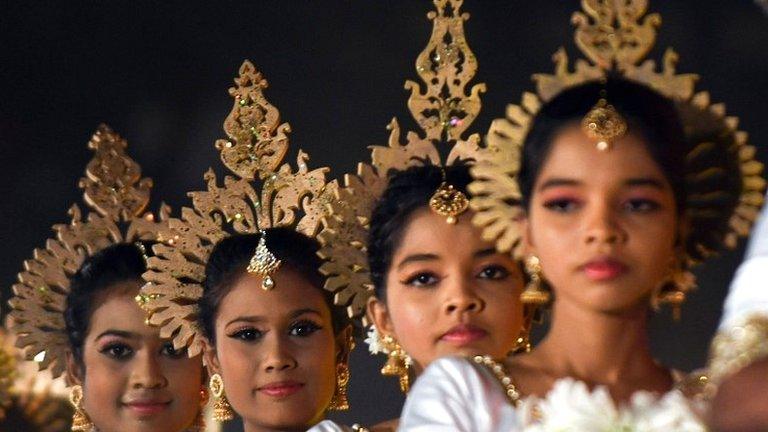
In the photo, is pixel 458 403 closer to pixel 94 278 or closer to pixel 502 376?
pixel 502 376

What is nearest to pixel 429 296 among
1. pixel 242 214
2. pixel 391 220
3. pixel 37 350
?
pixel 391 220

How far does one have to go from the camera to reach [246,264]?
3998mm

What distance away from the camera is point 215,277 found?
4086 millimetres

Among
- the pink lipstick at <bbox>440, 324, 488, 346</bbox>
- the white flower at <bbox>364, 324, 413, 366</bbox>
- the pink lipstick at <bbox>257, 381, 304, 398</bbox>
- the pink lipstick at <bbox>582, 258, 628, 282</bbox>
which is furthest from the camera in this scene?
the pink lipstick at <bbox>257, 381, 304, 398</bbox>

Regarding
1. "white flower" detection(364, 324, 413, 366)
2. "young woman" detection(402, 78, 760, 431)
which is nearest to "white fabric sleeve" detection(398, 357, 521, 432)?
"young woman" detection(402, 78, 760, 431)

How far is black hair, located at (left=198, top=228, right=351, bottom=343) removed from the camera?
13.0ft

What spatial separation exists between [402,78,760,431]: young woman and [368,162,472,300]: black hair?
2.10 feet

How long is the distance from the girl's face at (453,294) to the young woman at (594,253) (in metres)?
0.45

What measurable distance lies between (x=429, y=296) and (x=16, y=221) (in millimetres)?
2800

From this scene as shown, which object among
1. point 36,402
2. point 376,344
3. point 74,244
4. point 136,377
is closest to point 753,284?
point 376,344

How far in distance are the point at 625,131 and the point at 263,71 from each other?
261 cm

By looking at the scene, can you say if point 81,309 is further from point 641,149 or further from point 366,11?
point 641,149

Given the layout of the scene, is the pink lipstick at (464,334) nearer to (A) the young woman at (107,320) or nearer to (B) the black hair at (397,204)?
(B) the black hair at (397,204)

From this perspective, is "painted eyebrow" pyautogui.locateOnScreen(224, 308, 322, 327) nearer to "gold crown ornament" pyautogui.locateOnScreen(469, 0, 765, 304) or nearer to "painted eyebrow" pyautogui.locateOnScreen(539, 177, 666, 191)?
"gold crown ornament" pyautogui.locateOnScreen(469, 0, 765, 304)
